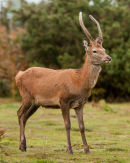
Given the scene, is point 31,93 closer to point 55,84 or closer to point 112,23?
point 55,84

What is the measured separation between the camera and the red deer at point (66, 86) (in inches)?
394

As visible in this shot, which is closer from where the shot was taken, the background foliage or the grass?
the grass

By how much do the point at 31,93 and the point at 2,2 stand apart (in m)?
36.7

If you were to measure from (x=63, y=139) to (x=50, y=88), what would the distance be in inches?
106

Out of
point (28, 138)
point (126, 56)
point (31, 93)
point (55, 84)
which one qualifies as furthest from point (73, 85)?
point (126, 56)

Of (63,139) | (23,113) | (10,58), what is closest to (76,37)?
(10,58)

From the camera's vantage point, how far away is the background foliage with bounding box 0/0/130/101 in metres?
30.3

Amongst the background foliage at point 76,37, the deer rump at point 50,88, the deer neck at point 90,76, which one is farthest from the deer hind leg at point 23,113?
the background foliage at point 76,37

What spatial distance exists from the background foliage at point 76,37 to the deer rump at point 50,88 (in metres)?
18.8

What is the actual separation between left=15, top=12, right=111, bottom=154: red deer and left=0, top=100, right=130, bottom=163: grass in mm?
490

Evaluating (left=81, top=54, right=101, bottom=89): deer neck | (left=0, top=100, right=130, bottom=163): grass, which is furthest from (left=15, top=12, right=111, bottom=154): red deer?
(left=0, top=100, right=130, bottom=163): grass

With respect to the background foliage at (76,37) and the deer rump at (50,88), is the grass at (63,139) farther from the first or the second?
the background foliage at (76,37)

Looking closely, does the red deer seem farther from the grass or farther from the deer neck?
the grass

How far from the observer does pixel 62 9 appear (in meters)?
31.3
